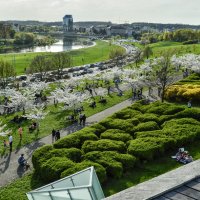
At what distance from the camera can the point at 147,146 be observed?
2827 cm

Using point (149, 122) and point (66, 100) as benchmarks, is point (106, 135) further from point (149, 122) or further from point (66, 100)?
point (66, 100)

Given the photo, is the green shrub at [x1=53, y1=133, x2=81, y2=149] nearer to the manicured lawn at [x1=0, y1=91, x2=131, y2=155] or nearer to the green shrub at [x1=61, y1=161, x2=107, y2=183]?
the green shrub at [x1=61, y1=161, x2=107, y2=183]

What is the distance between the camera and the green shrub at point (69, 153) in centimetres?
2783

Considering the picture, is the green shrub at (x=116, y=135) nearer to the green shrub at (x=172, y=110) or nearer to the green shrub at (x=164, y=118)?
the green shrub at (x=164, y=118)

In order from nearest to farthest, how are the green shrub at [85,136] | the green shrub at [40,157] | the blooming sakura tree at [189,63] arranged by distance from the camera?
1. the green shrub at [40,157]
2. the green shrub at [85,136]
3. the blooming sakura tree at [189,63]

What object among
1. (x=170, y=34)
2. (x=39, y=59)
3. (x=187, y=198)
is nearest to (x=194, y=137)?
(x=187, y=198)

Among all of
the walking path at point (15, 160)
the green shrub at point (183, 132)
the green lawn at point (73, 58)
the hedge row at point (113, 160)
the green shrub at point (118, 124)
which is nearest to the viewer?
the hedge row at point (113, 160)

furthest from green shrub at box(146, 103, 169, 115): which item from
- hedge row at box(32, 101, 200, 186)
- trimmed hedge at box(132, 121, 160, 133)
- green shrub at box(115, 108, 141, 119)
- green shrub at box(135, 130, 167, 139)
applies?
green shrub at box(135, 130, 167, 139)

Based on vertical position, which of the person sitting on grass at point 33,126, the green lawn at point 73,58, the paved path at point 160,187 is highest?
the paved path at point 160,187

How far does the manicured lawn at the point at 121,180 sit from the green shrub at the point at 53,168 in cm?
67

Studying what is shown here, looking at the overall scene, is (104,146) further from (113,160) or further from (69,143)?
(69,143)

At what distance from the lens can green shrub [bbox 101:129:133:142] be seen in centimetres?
3103

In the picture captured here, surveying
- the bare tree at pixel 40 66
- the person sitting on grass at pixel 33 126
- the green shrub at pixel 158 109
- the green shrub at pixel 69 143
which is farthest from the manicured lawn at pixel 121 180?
the bare tree at pixel 40 66

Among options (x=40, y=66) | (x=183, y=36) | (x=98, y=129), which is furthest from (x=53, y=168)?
(x=183, y=36)
